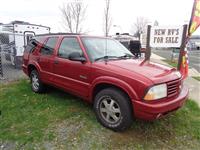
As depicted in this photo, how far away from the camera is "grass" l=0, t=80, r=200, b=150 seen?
11.8 feet

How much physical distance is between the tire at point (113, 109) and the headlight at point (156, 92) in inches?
16.6

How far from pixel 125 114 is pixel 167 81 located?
0.90m

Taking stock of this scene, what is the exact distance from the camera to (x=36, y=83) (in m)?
6.02

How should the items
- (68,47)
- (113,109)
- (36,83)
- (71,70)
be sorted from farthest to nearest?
(36,83), (68,47), (71,70), (113,109)

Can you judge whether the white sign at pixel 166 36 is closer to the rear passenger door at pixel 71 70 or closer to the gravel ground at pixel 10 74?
the rear passenger door at pixel 71 70

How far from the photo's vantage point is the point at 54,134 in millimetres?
3846

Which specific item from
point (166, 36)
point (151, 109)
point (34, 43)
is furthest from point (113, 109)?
point (34, 43)

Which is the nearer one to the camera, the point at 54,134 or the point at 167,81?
the point at 167,81

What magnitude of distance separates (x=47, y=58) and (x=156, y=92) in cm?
303

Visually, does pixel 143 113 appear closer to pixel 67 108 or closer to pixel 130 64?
pixel 130 64

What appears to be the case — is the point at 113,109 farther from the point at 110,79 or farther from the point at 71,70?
the point at 71,70

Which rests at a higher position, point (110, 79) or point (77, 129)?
point (110, 79)

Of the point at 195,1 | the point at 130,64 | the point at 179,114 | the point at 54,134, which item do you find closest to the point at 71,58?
the point at 130,64

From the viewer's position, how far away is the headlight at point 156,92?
3.37 m
